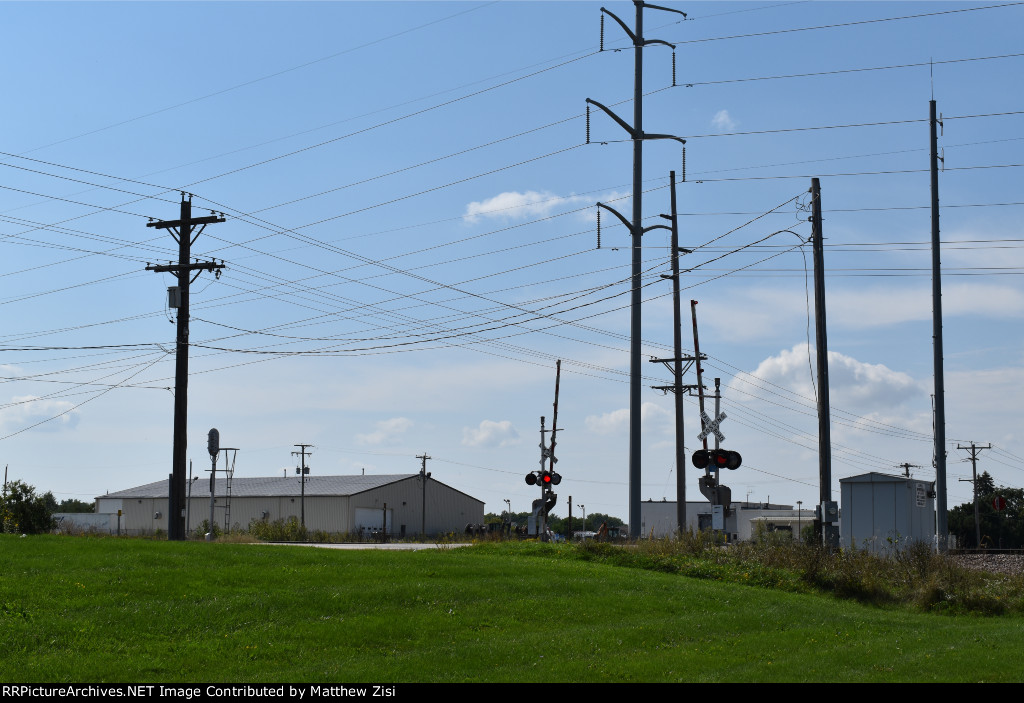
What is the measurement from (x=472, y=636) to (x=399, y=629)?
1.03 meters

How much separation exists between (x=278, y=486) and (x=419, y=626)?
74.6m

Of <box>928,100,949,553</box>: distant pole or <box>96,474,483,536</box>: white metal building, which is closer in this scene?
<box>928,100,949,553</box>: distant pole

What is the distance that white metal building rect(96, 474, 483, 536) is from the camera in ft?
260

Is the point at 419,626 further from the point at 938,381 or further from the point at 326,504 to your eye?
the point at 326,504

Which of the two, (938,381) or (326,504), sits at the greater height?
(938,381)

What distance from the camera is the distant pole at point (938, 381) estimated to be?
26.4 m

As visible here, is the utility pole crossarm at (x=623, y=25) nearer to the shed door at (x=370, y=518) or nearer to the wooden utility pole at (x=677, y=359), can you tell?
the wooden utility pole at (x=677, y=359)

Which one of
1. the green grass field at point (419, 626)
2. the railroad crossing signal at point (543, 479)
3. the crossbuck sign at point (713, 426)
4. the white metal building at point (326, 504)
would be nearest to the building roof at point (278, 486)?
the white metal building at point (326, 504)

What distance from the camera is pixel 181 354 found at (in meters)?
33.4

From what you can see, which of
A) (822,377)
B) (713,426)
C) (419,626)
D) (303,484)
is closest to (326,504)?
(303,484)

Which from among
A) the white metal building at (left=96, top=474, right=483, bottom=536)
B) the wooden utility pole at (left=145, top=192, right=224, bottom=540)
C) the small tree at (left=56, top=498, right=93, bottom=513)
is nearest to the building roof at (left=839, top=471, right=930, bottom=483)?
the wooden utility pole at (left=145, top=192, right=224, bottom=540)

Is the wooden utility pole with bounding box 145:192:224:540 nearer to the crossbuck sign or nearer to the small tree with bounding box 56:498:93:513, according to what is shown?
the crossbuck sign

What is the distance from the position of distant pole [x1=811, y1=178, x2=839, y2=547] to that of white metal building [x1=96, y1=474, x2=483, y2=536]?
5758 cm

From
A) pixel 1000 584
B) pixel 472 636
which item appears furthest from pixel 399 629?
pixel 1000 584
